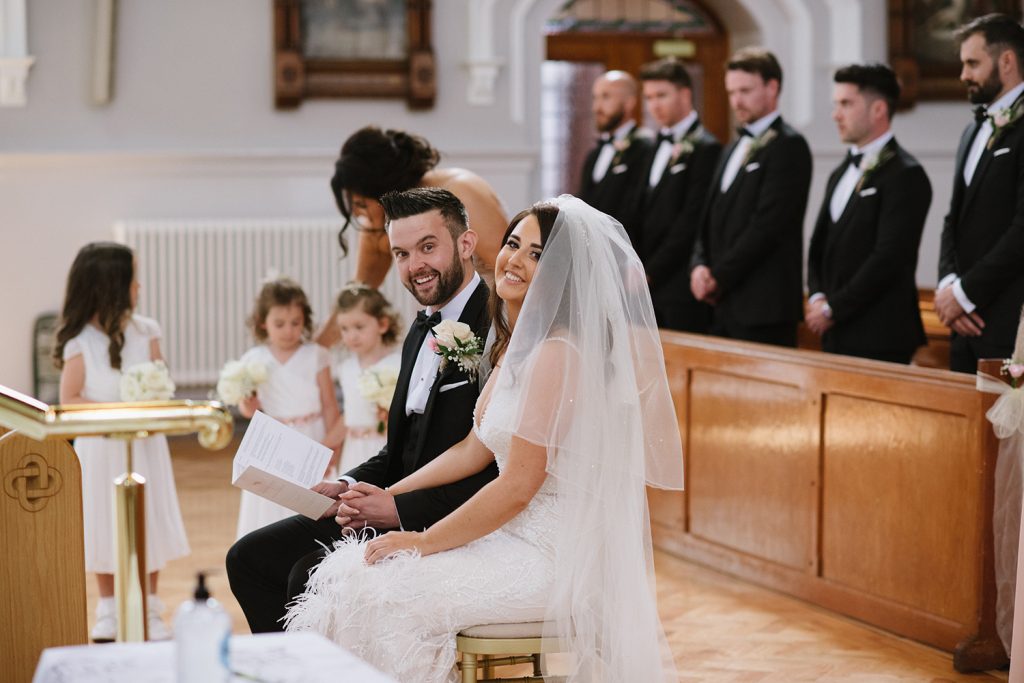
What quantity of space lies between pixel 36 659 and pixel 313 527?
97 cm

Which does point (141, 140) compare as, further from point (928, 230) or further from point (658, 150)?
point (928, 230)

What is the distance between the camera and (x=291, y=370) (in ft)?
17.7

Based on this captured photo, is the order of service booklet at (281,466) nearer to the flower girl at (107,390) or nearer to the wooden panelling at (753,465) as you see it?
the flower girl at (107,390)

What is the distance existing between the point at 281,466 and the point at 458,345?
0.56 meters

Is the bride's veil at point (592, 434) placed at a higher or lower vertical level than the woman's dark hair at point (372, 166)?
lower

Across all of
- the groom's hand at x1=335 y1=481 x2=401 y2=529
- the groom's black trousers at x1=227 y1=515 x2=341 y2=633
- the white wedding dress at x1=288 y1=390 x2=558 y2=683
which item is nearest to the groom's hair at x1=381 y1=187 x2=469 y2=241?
the white wedding dress at x1=288 y1=390 x2=558 y2=683

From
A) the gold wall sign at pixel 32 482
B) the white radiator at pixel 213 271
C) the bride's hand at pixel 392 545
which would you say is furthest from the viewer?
the white radiator at pixel 213 271

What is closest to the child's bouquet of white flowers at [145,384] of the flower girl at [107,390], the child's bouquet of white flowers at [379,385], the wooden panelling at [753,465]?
the flower girl at [107,390]

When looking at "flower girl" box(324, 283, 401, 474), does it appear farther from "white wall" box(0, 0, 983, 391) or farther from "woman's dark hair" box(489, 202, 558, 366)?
"white wall" box(0, 0, 983, 391)

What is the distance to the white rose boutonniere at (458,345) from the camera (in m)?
3.66

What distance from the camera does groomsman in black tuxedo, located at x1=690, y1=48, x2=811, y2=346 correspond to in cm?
626

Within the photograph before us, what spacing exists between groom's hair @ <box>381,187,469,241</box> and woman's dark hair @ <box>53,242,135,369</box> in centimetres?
158

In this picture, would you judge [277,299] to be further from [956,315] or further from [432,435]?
[956,315]

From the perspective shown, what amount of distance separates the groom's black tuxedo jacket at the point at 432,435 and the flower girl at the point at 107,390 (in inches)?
51.2
